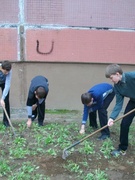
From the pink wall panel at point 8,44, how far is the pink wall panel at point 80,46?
25cm

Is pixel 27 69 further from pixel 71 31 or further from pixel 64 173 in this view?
pixel 64 173

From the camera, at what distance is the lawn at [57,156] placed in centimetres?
410

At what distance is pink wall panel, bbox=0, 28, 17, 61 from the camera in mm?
6348

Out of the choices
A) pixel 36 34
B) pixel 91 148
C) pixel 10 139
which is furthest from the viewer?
pixel 36 34

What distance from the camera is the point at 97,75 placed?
6805 mm

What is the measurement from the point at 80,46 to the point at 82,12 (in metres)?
0.66

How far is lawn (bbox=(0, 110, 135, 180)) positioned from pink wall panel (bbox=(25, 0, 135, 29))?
2.11m

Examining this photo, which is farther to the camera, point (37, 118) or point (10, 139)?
point (37, 118)

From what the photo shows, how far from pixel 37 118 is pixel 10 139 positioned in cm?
100

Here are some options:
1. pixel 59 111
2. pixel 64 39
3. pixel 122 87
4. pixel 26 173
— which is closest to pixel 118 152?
pixel 122 87

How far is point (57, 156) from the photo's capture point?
4.52 m

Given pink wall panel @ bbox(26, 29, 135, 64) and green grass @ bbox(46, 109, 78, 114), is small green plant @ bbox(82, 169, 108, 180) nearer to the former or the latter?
green grass @ bbox(46, 109, 78, 114)

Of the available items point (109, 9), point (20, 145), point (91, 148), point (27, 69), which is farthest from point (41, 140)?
point (109, 9)

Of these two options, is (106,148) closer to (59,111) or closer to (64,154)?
(64,154)
